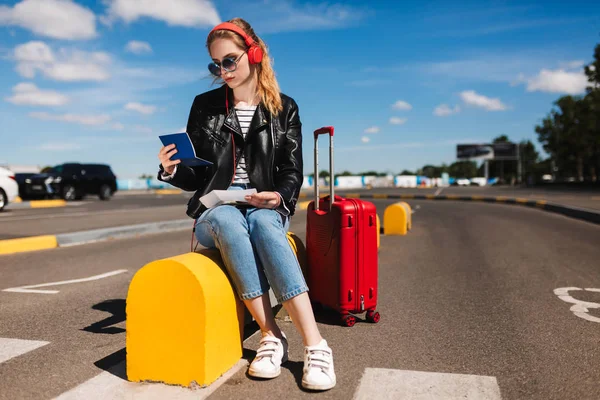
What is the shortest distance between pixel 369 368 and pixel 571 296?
9.40ft

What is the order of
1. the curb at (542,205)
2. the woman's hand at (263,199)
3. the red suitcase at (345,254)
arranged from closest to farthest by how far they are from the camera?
1. the woman's hand at (263,199)
2. the red suitcase at (345,254)
3. the curb at (542,205)

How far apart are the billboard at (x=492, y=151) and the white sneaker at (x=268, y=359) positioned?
348 ft

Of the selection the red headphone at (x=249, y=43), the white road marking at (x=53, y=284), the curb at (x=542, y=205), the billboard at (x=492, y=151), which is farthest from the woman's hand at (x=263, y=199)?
the billboard at (x=492, y=151)

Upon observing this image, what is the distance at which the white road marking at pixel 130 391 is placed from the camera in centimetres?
240

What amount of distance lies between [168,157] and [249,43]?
0.85 metres

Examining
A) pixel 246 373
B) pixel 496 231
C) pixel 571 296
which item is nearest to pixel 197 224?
pixel 246 373

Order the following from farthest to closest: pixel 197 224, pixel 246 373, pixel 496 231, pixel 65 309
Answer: pixel 496 231
pixel 65 309
pixel 197 224
pixel 246 373

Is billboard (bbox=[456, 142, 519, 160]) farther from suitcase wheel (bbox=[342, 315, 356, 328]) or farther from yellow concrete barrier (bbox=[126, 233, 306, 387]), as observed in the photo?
yellow concrete barrier (bbox=[126, 233, 306, 387])

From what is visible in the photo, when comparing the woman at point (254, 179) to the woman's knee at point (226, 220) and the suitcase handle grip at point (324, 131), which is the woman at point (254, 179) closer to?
the woman's knee at point (226, 220)

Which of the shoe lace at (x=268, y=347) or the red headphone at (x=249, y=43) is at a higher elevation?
the red headphone at (x=249, y=43)

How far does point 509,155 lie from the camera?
10156cm

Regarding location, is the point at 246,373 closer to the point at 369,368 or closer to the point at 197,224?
the point at 369,368

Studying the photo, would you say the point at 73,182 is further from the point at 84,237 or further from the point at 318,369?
the point at 318,369

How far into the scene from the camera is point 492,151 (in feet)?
337
